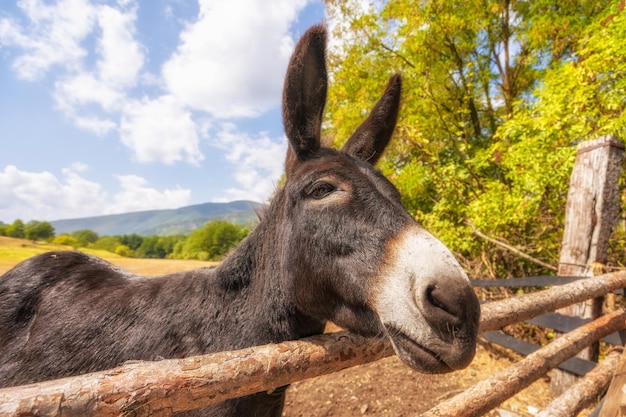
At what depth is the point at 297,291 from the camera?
155cm

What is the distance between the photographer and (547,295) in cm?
264

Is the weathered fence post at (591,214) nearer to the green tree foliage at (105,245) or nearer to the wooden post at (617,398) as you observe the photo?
the wooden post at (617,398)

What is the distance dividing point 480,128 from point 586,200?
6119 millimetres

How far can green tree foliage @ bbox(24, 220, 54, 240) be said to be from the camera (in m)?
28.1

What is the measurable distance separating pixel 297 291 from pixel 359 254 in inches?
15.6

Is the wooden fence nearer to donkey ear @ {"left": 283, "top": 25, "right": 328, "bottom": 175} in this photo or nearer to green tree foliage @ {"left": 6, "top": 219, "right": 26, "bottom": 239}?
donkey ear @ {"left": 283, "top": 25, "right": 328, "bottom": 175}

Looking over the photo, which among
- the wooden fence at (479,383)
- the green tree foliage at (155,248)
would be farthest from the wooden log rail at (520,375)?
the green tree foliage at (155,248)

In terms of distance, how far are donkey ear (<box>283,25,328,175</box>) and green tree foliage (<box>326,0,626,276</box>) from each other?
89.3 inches

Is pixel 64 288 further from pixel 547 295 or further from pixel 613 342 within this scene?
pixel 613 342

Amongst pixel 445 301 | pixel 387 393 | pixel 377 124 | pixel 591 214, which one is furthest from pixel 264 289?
pixel 591 214

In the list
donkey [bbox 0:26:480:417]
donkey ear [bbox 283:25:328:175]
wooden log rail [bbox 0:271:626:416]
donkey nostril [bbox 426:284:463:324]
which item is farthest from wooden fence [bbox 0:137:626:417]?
donkey ear [bbox 283:25:328:175]

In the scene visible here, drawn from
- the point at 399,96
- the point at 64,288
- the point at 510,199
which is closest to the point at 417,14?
the point at 510,199

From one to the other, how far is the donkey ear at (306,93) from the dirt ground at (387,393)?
11.6 ft

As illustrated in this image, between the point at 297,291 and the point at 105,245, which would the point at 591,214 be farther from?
the point at 105,245
